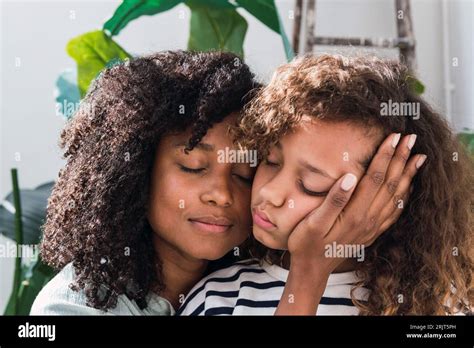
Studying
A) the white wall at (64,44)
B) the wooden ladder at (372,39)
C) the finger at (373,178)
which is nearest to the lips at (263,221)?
the finger at (373,178)

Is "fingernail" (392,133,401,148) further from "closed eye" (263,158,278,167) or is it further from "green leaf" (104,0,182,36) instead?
"green leaf" (104,0,182,36)

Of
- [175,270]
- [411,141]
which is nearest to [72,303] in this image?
[175,270]

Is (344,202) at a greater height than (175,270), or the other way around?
(344,202)

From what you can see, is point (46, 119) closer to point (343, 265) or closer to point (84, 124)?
point (84, 124)

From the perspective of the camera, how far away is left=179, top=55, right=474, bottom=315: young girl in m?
0.91

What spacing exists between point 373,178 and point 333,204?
61mm

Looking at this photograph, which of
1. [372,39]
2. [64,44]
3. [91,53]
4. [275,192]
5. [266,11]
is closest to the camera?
[275,192]

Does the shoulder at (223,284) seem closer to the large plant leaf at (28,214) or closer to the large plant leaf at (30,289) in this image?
the large plant leaf at (30,289)

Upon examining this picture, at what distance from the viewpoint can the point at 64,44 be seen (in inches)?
73.6

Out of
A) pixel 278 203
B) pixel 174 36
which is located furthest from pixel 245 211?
pixel 174 36

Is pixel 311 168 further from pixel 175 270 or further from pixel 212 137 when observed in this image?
pixel 175 270

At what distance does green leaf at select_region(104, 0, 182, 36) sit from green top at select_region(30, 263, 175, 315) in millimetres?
503

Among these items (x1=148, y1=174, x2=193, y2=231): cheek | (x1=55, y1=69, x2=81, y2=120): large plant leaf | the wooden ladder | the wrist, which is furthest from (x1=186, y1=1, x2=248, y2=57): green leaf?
the wrist

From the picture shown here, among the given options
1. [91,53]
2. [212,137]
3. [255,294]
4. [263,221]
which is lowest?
[255,294]
